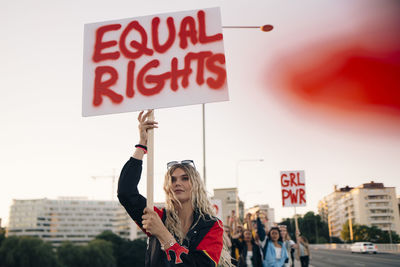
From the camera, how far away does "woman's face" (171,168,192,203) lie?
9.34 ft

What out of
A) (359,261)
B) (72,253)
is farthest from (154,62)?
(72,253)

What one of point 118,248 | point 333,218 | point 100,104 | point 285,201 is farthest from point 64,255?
point 333,218

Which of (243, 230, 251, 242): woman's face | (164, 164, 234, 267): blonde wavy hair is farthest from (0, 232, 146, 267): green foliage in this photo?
(164, 164, 234, 267): blonde wavy hair

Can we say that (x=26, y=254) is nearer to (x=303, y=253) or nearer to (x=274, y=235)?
(x=303, y=253)

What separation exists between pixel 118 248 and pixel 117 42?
344 feet

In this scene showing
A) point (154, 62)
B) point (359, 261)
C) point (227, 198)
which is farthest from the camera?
point (227, 198)

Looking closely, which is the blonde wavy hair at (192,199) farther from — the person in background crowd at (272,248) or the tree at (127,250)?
the tree at (127,250)

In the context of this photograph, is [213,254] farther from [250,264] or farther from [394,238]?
[394,238]

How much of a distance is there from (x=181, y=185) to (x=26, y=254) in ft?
278

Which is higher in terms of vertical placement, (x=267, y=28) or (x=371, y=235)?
(x=267, y=28)

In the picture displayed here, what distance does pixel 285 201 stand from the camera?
41.9 ft

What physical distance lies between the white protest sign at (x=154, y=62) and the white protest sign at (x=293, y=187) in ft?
33.9

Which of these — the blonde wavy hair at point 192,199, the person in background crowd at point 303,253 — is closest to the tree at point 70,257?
the person in background crowd at point 303,253

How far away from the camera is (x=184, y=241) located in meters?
2.64
